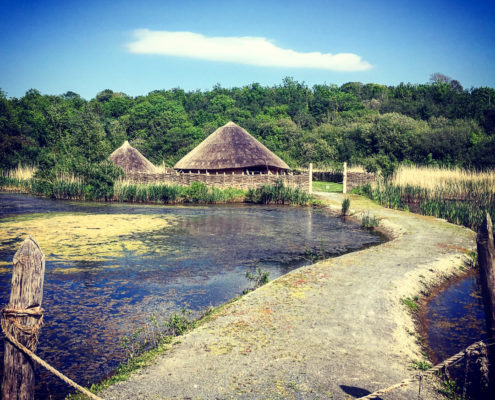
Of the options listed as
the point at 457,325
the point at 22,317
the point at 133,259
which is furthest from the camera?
the point at 133,259

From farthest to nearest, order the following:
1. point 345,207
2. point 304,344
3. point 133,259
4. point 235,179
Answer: point 235,179 → point 345,207 → point 133,259 → point 304,344

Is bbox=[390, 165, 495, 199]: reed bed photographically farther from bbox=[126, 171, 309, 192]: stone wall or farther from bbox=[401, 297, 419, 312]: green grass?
bbox=[401, 297, 419, 312]: green grass

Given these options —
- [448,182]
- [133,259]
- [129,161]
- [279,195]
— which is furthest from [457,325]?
[129,161]

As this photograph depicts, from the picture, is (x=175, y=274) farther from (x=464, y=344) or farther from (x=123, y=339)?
(x=464, y=344)

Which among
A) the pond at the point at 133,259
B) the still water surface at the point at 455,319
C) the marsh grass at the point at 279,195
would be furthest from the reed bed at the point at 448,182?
the still water surface at the point at 455,319

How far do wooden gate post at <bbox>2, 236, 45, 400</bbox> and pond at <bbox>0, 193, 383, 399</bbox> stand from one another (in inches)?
61.3

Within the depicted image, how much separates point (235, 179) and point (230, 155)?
4022 millimetres

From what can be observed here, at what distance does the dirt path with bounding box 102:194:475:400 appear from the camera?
386 cm

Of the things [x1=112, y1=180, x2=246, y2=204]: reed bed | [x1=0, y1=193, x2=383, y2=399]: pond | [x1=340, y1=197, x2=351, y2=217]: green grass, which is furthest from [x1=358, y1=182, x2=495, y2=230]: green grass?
[x1=112, y1=180, x2=246, y2=204]: reed bed

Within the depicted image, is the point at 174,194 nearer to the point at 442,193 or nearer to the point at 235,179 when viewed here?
the point at 235,179

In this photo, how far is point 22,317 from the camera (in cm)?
297

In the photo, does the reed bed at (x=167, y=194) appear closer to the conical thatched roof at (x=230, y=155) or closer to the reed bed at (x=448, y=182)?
the conical thatched roof at (x=230, y=155)

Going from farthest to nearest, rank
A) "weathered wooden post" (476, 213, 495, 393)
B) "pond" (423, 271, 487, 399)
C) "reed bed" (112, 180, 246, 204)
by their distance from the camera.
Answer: "reed bed" (112, 180, 246, 204)
"pond" (423, 271, 487, 399)
"weathered wooden post" (476, 213, 495, 393)

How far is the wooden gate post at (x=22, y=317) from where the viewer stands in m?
2.91
